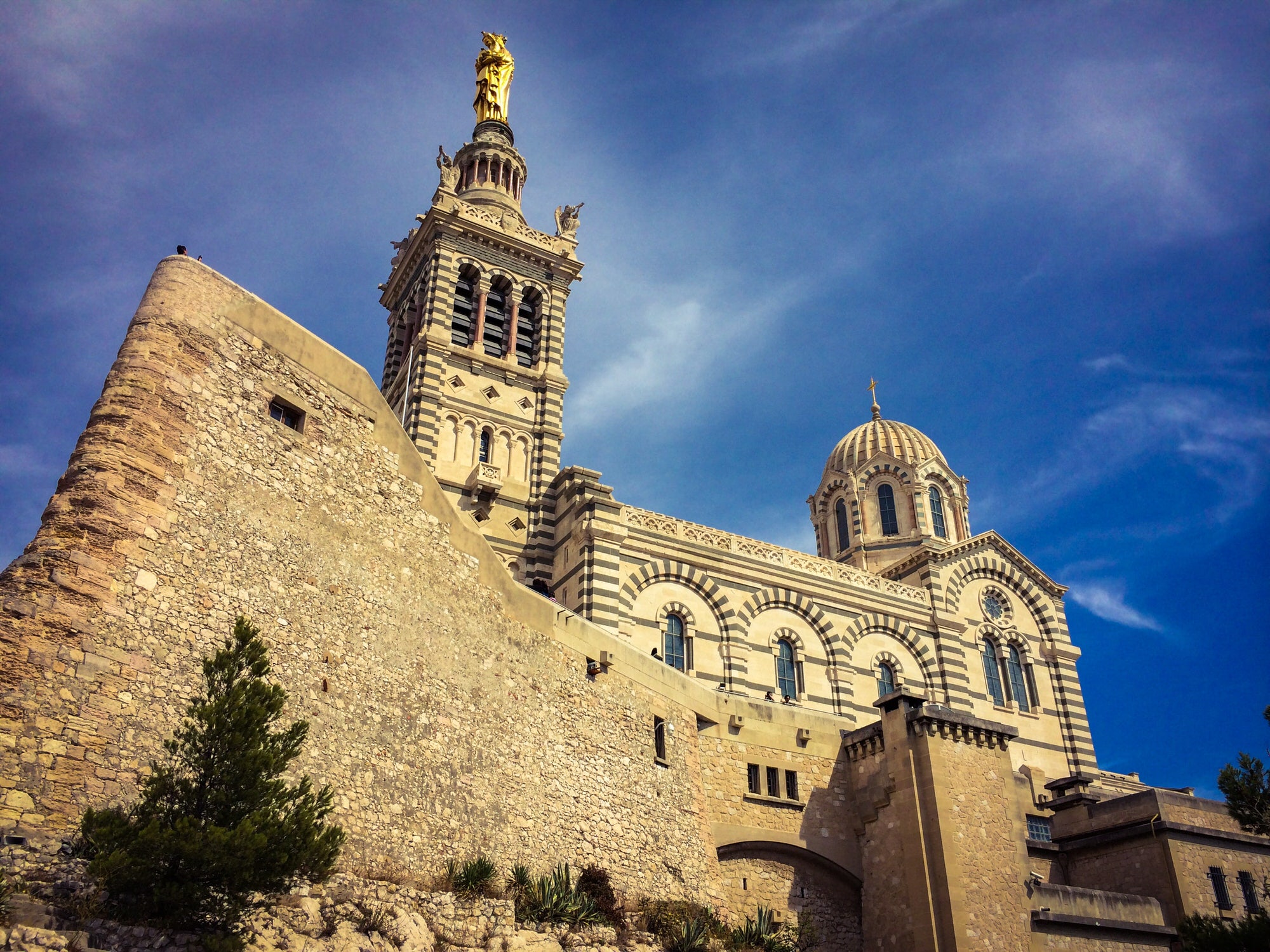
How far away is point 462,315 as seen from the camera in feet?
116

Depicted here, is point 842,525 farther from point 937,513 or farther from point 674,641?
point 674,641

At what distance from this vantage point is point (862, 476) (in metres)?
41.4

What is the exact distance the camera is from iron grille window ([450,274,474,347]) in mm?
34750

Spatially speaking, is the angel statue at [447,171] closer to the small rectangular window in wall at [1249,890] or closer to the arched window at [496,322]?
the arched window at [496,322]

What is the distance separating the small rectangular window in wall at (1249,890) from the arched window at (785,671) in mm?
11367

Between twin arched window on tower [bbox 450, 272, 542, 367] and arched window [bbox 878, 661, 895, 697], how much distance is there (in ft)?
47.2

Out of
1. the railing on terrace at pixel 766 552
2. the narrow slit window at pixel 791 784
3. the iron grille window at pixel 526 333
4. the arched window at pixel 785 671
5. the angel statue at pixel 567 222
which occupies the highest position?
the angel statue at pixel 567 222

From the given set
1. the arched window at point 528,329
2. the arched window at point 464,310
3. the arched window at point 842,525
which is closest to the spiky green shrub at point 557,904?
the arched window at point 464,310

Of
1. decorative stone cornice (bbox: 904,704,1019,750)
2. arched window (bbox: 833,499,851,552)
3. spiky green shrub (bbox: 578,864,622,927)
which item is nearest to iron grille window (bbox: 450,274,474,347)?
arched window (bbox: 833,499,851,552)

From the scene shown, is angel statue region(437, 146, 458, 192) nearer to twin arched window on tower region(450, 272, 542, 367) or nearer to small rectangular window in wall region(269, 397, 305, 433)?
twin arched window on tower region(450, 272, 542, 367)

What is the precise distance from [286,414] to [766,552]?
1929 cm

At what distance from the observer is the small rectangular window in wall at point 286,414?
51.2 ft

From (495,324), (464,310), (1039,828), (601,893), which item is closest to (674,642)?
(1039,828)

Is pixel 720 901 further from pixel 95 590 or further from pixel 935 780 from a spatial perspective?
pixel 95 590
